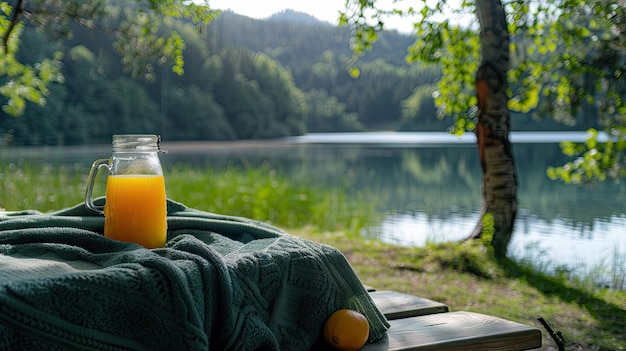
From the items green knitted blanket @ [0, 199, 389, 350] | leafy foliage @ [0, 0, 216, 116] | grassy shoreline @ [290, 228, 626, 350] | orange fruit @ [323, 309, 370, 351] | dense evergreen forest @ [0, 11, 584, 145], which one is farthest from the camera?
dense evergreen forest @ [0, 11, 584, 145]

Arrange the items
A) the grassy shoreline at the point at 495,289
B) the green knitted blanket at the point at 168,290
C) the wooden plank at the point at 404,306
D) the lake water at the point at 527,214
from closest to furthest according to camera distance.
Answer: the green knitted blanket at the point at 168,290 < the wooden plank at the point at 404,306 < the grassy shoreline at the point at 495,289 < the lake water at the point at 527,214

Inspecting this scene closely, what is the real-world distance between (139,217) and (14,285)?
18.7 inches

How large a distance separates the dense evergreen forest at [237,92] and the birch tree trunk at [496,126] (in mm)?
21016

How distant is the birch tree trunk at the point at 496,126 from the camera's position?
4902 millimetres

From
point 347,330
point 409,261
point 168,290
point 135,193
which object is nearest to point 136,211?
point 135,193

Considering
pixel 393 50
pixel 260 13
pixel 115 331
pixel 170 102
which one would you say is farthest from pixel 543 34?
pixel 393 50

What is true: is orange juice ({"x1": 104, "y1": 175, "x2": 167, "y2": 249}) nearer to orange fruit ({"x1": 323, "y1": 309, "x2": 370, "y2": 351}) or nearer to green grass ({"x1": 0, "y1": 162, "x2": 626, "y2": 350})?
orange fruit ({"x1": 323, "y1": 309, "x2": 370, "y2": 351})

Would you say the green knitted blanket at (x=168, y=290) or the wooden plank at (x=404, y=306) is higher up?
the green knitted blanket at (x=168, y=290)

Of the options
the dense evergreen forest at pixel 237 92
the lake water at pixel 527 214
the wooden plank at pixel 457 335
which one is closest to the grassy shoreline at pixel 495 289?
the lake water at pixel 527 214

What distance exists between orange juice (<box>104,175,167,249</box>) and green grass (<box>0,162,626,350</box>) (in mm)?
2060

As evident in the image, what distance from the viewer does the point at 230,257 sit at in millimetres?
1401

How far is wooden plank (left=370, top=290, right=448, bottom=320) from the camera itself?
176 centimetres

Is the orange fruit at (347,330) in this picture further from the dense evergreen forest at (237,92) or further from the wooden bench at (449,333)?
the dense evergreen forest at (237,92)

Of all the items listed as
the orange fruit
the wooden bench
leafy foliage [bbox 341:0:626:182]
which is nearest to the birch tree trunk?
leafy foliage [bbox 341:0:626:182]
